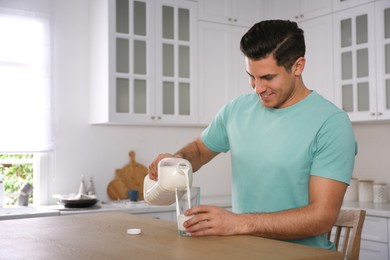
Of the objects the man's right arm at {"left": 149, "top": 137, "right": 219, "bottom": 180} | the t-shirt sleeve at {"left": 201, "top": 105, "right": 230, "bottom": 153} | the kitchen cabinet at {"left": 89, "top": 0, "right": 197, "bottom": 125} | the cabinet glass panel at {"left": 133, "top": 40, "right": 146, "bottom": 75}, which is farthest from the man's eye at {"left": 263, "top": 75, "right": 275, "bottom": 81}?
the cabinet glass panel at {"left": 133, "top": 40, "right": 146, "bottom": 75}

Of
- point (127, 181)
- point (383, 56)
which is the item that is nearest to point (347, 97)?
point (383, 56)

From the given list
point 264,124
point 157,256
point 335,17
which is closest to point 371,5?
point 335,17

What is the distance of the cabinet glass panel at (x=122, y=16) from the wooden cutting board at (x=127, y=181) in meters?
0.96

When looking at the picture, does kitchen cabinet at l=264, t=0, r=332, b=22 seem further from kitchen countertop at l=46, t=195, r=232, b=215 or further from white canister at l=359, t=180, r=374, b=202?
kitchen countertop at l=46, t=195, r=232, b=215

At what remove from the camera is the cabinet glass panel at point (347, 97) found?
400 cm

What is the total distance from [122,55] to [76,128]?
0.65 meters

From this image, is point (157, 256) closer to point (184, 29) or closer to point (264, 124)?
point (264, 124)

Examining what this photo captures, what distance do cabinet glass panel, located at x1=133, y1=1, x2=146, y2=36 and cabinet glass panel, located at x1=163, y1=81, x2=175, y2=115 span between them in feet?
1.39

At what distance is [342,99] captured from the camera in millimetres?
4055

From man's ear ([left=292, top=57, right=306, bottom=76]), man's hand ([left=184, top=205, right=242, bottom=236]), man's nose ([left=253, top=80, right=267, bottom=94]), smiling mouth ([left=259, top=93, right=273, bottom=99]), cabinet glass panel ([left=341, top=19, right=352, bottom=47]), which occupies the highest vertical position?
cabinet glass panel ([left=341, top=19, right=352, bottom=47])

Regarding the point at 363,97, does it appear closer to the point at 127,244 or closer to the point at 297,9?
the point at 297,9

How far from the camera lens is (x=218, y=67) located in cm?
448

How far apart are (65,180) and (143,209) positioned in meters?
0.69

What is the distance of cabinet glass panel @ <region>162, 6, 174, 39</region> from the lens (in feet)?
13.5
